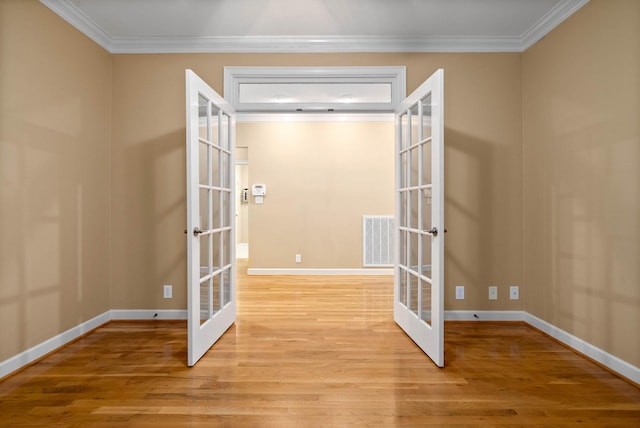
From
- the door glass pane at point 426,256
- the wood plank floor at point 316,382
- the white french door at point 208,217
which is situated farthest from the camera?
the door glass pane at point 426,256

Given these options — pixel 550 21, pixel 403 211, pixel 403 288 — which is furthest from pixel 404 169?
pixel 550 21

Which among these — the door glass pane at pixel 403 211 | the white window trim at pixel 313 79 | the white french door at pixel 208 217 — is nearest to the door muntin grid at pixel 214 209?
the white french door at pixel 208 217

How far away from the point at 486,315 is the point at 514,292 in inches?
13.0

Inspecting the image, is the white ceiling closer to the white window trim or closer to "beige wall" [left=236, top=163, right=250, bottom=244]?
the white window trim

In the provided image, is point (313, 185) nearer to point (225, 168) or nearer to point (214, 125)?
point (225, 168)

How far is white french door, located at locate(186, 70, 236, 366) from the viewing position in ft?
7.60

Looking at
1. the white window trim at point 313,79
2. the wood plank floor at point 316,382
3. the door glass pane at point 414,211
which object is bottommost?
the wood plank floor at point 316,382

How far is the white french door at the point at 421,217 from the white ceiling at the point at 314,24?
2.25ft

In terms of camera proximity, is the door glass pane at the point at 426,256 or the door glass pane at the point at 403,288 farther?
the door glass pane at the point at 403,288

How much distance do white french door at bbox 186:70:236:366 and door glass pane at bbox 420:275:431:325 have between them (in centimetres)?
158

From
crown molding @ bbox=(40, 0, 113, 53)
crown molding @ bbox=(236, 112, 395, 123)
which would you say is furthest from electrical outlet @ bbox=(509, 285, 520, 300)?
crown molding @ bbox=(40, 0, 113, 53)

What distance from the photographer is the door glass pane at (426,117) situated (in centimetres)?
257

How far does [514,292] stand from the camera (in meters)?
3.21

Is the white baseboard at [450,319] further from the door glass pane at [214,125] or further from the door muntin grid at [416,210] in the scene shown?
the door glass pane at [214,125]
